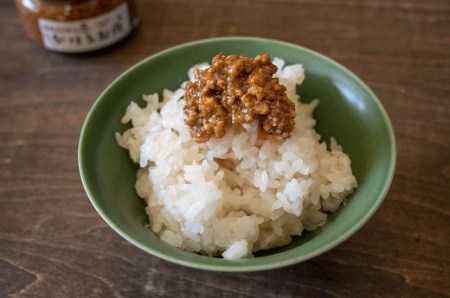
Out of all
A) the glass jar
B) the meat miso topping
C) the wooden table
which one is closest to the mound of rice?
the meat miso topping

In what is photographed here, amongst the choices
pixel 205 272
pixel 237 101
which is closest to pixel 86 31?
Answer: pixel 237 101

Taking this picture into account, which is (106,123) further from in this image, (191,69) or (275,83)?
(275,83)

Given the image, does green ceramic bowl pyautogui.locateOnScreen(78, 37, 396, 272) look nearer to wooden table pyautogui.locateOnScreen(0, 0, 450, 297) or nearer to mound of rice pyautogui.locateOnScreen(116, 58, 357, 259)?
mound of rice pyautogui.locateOnScreen(116, 58, 357, 259)

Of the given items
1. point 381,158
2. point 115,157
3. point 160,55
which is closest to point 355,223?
point 381,158

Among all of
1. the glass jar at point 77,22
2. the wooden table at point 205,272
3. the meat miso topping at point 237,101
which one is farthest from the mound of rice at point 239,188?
the glass jar at point 77,22

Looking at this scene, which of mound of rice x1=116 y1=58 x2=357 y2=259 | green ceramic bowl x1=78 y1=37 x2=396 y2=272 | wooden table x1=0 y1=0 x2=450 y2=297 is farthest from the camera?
wooden table x1=0 y1=0 x2=450 y2=297

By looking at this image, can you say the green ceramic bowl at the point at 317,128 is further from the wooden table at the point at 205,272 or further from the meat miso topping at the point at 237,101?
the meat miso topping at the point at 237,101
